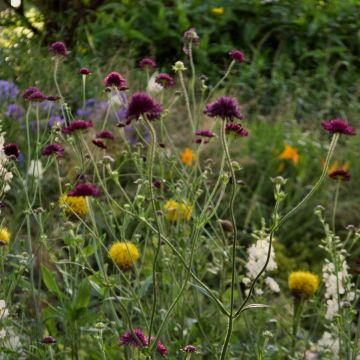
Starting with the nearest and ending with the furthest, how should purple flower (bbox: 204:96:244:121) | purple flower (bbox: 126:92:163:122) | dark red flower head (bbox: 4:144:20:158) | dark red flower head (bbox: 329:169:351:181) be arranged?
1. purple flower (bbox: 126:92:163:122)
2. purple flower (bbox: 204:96:244:121)
3. dark red flower head (bbox: 4:144:20:158)
4. dark red flower head (bbox: 329:169:351:181)

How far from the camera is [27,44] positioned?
5.28m

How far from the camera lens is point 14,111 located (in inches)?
186

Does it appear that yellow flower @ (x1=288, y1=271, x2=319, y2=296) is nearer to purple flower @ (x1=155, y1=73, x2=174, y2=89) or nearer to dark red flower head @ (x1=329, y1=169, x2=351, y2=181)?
dark red flower head @ (x1=329, y1=169, x2=351, y2=181)

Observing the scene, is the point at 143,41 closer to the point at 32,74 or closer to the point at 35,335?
the point at 32,74

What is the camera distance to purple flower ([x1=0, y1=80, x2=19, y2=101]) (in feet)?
15.9

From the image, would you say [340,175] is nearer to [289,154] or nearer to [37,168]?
[37,168]

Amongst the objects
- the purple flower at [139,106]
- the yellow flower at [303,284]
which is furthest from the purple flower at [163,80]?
the purple flower at [139,106]

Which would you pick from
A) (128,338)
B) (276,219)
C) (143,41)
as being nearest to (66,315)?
(128,338)

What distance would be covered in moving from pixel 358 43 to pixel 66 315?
23.1 feet

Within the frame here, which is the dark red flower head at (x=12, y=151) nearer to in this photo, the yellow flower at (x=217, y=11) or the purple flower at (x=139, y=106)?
the purple flower at (x=139, y=106)

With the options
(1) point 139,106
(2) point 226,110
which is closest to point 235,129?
(2) point 226,110

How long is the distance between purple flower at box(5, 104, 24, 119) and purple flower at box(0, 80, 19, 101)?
79mm

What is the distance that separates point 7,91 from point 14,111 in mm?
225

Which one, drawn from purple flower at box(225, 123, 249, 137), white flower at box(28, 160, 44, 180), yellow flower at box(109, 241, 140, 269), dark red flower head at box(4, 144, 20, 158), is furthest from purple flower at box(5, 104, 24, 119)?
purple flower at box(225, 123, 249, 137)
